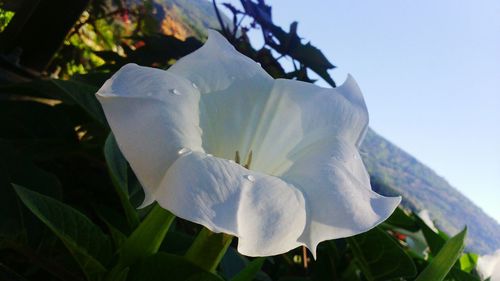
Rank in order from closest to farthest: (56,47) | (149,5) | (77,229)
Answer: (77,229) → (56,47) → (149,5)

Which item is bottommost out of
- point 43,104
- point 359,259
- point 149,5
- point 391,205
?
point 149,5

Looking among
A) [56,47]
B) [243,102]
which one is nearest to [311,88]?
[243,102]

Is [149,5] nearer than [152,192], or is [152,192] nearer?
[152,192]

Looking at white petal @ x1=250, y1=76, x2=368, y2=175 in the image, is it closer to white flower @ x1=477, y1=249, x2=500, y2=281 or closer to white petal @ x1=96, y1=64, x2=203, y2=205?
white petal @ x1=96, y1=64, x2=203, y2=205

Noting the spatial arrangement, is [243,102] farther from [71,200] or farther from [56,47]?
[56,47]

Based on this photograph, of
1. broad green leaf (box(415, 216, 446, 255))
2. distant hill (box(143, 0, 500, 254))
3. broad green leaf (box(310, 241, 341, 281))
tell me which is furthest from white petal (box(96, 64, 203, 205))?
broad green leaf (box(415, 216, 446, 255))

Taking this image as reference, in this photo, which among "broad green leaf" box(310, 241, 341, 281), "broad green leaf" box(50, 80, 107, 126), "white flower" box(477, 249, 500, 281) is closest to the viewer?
"broad green leaf" box(50, 80, 107, 126)

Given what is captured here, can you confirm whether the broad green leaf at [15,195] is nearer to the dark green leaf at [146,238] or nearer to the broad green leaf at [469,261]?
the dark green leaf at [146,238]
